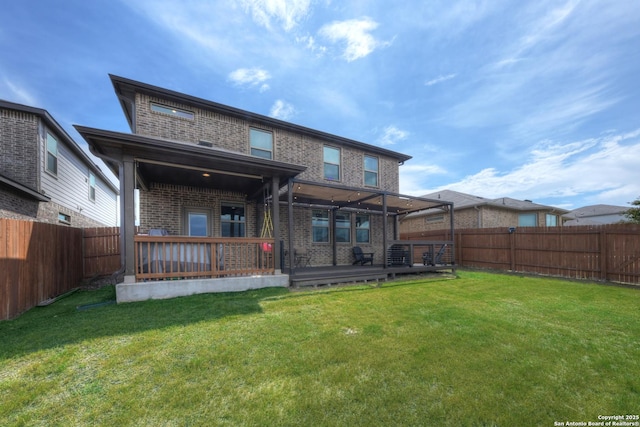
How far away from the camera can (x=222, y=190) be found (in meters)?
8.43

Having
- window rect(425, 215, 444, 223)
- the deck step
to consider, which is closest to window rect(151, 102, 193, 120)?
the deck step

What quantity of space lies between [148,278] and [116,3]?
795cm

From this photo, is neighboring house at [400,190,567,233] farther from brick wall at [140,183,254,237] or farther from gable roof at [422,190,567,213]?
brick wall at [140,183,254,237]

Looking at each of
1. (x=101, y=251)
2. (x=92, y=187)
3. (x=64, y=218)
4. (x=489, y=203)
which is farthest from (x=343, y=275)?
(x=92, y=187)

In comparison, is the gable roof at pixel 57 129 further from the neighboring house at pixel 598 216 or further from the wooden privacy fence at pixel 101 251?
the neighboring house at pixel 598 216

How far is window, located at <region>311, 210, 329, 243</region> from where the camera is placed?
10.2 metres

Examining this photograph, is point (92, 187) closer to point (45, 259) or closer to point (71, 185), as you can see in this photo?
point (71, 185)

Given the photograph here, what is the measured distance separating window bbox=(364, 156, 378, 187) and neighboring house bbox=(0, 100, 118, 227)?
11.6 metres

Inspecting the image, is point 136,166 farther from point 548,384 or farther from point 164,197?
point 548,384

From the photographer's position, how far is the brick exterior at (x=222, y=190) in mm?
7449

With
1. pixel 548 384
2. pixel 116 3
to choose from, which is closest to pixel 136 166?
pixel 116 3

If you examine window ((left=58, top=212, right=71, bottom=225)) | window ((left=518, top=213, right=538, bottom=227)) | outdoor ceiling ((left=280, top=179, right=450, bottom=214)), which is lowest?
window ((left=518, top=213, right=538, bottom=227))

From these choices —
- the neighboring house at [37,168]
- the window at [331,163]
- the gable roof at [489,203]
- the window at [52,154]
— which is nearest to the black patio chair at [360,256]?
the window at [331,163]

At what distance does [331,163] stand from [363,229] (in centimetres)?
337
